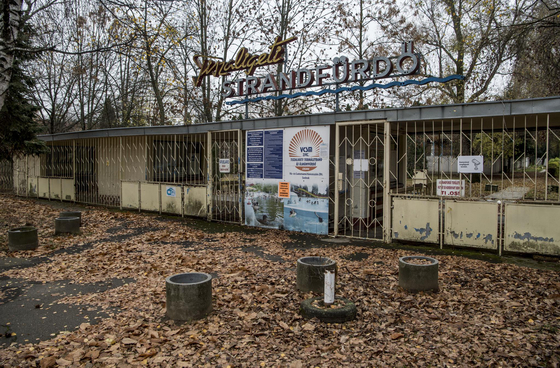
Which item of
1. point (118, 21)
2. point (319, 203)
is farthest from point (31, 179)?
point (319, 203)

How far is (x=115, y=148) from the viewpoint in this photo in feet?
53.8

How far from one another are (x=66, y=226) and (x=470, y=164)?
9960 mm

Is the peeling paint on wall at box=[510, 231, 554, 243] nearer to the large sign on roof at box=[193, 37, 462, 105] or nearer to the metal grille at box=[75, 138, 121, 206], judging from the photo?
the large sign on roof at box=[193, 37, 462, 105]

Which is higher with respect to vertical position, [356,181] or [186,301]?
[356,181]

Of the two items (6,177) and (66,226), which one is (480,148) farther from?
(6,177)

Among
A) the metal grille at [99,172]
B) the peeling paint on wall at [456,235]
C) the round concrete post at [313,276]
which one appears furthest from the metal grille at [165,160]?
the round concrete post at [313,276]

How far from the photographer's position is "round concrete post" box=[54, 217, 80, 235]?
9859 millimetres

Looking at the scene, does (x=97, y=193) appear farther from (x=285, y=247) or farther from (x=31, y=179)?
(x=285, y=247)

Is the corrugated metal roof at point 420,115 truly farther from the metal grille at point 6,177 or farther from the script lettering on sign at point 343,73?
the metal grille at point 6,177

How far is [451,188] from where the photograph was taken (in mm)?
7977

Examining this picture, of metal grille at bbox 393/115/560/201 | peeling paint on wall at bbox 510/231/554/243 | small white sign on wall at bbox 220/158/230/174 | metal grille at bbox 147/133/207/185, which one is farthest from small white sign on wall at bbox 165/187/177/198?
peeling paint on wall at bbox 510/231/554/243

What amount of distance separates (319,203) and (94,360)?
679cm

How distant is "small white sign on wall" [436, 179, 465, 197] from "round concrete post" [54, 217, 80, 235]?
361 inches

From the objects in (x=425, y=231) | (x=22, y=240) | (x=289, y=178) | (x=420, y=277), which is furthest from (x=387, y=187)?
(x=22, y=240)
